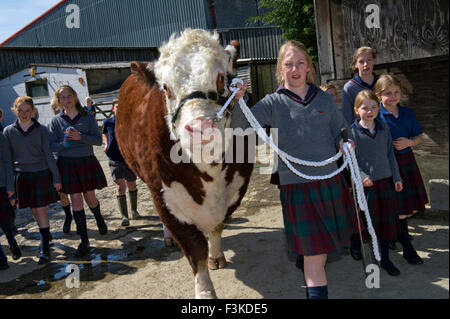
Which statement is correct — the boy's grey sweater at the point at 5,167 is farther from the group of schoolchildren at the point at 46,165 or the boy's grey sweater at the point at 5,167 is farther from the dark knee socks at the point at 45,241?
the dark knee socks at the point at 45,241

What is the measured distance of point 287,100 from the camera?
2314mm

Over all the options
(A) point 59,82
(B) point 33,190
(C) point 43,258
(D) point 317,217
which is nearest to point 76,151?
(B) point 33,190

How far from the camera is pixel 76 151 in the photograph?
424cm

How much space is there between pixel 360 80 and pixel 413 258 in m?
1.60

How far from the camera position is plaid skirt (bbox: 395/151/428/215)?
9.91 feet

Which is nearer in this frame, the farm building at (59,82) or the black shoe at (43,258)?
the black shoe at (43,258)

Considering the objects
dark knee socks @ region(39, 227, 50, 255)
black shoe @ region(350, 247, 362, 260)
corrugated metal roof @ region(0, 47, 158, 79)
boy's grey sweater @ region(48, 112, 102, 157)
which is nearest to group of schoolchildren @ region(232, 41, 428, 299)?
black shoe @ region(350, 247, 362, 260)

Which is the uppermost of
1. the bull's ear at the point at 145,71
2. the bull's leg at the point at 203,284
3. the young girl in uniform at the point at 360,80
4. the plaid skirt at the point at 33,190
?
the bull's ear at the point at 145,71

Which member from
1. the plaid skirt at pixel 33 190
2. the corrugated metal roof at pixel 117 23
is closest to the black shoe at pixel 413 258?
the plaid skirt at pixel 33 190

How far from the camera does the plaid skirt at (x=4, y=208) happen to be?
389 centimetres

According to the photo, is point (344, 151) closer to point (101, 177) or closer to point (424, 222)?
point (424, 222)

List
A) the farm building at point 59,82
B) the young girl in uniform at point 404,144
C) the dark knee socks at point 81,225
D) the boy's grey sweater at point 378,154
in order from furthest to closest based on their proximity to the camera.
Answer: the farm building at point 59,82
the dark knee socks at point 81,225
the young girl in uniform at point 404,144
the boy's grey sweater at point 378,154

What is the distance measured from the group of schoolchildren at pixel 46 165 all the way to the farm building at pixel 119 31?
47.0 ft

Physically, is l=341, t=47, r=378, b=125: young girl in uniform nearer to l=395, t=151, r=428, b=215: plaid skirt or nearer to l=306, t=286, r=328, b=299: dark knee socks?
l=395, t=151, r=428, b=215: plaid skirt
